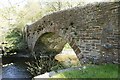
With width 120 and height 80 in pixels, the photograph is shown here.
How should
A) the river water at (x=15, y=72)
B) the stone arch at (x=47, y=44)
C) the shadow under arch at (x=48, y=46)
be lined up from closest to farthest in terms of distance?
1. the river water at (x=15, y=72)
2. the stone arch at (x=47, y=44)
3. the shadow under arch at (x=48, y=46)

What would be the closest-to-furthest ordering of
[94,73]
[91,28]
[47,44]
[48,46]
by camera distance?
[94,73]
[91,28]
[47,44]
[48,46]

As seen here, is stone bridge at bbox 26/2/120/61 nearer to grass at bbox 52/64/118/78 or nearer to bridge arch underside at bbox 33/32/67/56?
grass at bbox 52/64/118/78

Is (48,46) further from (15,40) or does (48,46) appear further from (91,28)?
(91,28)

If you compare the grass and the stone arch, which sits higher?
the grass

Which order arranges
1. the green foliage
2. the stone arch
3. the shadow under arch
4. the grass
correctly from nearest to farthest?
the grass
the stone arch
the shadow under arch
the green foliage

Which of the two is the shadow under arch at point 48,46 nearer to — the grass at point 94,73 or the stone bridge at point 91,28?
the stone bridge at point 91,28

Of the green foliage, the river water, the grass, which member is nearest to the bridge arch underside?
the green foliage

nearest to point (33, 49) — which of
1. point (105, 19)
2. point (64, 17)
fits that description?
point (64, 17)

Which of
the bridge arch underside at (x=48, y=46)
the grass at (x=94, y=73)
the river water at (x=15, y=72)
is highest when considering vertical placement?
the grass at (x=94, y=73)

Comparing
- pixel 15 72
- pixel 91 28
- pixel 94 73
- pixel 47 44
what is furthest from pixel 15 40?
pixel 94 73

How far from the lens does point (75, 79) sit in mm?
5875

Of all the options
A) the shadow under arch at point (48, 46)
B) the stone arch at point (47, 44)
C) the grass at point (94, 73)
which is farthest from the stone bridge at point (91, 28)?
the shadow under arch at point (48, 46)

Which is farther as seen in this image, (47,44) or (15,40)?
(15,40)

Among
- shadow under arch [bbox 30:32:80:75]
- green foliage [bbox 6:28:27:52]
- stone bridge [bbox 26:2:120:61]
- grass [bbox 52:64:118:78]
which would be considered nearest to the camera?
grass [bbox 52:64:118:78]
